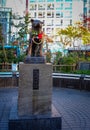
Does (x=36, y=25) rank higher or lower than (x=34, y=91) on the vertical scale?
higher

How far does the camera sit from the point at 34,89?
636cm

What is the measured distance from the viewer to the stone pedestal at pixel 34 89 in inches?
249

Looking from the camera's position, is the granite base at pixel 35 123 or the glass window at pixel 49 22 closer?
the granite base at pixel 35 123

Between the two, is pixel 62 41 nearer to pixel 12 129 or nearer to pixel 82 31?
pixel 82 31

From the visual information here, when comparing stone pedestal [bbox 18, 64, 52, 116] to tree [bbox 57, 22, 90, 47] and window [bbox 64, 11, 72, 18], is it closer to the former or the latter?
tree [bbox 57, 22, 90, 47]

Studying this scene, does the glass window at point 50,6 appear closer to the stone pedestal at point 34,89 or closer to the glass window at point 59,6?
the glass window at point 59,6

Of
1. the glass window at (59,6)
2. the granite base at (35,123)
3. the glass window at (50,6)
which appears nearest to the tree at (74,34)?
the granite base at (35,123)

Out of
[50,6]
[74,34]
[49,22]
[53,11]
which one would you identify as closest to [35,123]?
[74,34]

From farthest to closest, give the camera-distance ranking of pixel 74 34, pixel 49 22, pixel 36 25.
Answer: pixel 49 22 < pixel 74 34 < pixel 36 25

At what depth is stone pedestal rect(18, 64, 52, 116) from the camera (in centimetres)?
632

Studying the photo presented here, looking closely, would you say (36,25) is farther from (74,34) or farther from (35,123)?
(74,34)

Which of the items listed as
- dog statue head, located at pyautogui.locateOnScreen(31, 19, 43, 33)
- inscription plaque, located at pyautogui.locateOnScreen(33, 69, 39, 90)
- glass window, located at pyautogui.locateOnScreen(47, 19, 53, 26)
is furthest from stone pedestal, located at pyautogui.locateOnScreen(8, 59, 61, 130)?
glass window, located at pyautogui.locateOnScreen(47, 19, 53, 26)

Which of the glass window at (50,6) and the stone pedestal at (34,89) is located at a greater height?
the glass window at (50,6)

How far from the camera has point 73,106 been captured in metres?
8.90
